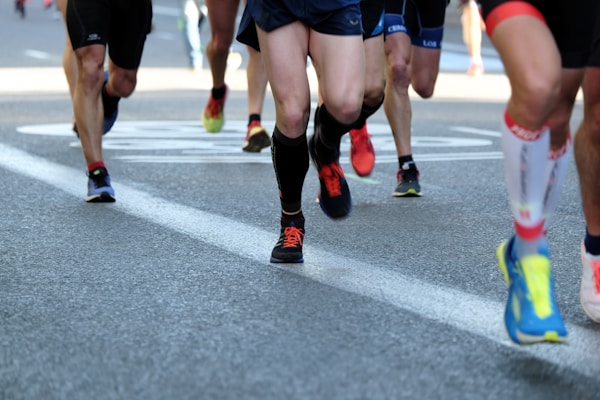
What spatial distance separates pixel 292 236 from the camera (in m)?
5.59

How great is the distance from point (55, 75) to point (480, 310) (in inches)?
541

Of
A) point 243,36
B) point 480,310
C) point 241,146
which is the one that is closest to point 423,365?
point 480,310

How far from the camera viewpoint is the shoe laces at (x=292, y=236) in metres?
5.55

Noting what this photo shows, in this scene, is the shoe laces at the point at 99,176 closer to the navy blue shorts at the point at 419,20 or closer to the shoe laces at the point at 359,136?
the shoe laces at the point at 359,136

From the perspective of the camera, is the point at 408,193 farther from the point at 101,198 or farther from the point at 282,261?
the point at 282,261

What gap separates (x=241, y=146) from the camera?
10367 millimetres

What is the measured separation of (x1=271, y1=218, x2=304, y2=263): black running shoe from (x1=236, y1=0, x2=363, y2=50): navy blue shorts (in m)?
0.80

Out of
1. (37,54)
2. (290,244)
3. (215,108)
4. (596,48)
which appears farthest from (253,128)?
(37,54)

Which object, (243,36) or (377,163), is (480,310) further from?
Answer: (377,163)

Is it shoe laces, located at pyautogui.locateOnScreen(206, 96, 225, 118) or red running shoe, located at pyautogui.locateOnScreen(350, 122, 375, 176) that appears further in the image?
shoe laces, located at pyautogui.locateOnScreen(206, 96, 225, 118)

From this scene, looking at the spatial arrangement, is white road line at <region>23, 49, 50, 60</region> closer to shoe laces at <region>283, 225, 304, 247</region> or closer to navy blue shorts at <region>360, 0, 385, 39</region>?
navy blue shorts at <region>360, 0, 385, 39</region>

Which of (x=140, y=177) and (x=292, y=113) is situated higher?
(x=292, y=113)

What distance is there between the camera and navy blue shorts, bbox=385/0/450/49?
25.1ft

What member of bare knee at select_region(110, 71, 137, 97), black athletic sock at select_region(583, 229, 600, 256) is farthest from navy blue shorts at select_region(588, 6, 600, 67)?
bare knee at select_region(110, 71, 137, 97)
